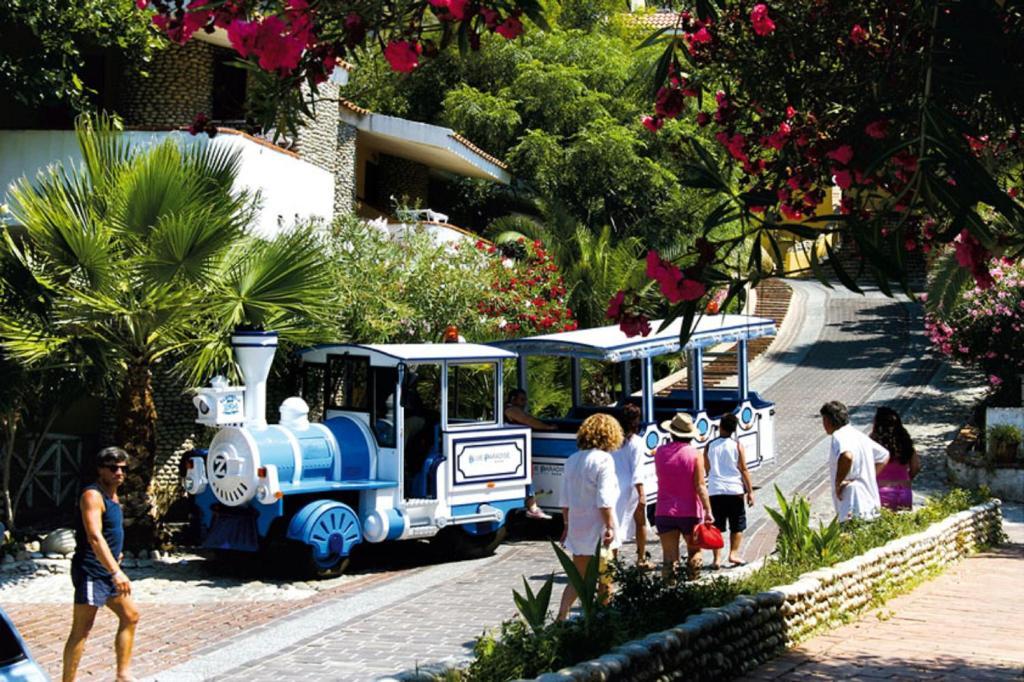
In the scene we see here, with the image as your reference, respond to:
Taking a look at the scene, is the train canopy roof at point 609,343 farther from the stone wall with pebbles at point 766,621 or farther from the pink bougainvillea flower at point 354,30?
the pink bougainvillea flower at point 354,30

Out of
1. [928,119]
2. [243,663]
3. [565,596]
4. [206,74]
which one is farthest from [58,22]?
[928,119]

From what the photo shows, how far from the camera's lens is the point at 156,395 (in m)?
17.3

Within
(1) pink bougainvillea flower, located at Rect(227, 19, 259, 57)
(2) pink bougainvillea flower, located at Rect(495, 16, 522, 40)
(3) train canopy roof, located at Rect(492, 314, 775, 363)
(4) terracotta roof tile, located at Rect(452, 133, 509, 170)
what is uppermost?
(4) terracotta roof tile, located at Rect(452, 133, 509, 170)

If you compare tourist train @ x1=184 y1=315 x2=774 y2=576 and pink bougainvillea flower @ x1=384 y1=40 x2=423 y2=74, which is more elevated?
pink bougainvillea flower @ x1=384 y1=40 x2=423 y2=74

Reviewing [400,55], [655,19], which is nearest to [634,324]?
[400,55]

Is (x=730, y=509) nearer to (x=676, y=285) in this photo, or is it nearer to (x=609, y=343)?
(x=609, y=343)

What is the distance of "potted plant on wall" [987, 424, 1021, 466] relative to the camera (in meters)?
20.2

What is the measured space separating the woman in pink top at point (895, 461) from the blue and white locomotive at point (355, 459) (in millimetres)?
3964

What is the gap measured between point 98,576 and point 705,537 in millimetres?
5180

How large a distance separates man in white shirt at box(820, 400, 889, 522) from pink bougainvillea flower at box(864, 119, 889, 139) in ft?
14.7

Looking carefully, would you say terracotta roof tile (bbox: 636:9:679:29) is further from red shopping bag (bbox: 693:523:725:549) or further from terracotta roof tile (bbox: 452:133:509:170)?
red shopping bag (bbox: 693:523:725:549)

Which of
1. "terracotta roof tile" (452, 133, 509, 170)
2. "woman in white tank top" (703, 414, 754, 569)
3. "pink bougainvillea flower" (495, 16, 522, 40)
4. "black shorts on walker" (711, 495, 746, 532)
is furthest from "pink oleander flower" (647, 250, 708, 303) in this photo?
"terracotta roof tile" (452, 133, 509, 170)

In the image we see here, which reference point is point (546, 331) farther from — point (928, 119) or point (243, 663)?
point (928, 119)

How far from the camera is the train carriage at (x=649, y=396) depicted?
1491 centimetres
